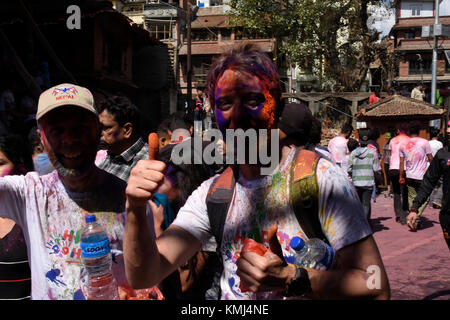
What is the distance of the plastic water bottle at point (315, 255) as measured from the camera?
4.89 feet

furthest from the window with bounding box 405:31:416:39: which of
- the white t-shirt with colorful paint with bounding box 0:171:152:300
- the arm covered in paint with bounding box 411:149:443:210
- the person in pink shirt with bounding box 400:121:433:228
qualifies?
the white t-shirt with colorful paint with bounding box 0:171:152:300

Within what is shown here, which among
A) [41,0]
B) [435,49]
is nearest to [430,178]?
[41,0]

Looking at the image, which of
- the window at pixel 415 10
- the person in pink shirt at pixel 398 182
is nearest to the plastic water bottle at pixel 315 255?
the person in pink shirt at pixel 398 182

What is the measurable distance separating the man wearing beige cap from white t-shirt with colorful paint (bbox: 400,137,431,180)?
7.50m

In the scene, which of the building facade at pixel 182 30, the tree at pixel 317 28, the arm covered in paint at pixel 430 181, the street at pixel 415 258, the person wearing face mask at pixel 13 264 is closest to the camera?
the person wearing face mask at pixel 13 264

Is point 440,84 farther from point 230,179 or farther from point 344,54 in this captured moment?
point 230,179

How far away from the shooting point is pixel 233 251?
67.9 inches

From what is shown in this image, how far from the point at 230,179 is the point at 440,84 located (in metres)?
49.0

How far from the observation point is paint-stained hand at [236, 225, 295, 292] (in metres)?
1.40

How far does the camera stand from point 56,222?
6.56 ft

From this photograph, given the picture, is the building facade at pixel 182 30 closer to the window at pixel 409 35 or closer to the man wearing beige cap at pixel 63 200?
the man wearing beige cap at pixel 63 200

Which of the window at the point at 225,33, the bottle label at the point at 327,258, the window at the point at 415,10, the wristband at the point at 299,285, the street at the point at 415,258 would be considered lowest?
the street at the point at 415,258

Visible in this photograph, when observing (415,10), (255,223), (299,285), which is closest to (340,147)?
(255,223)

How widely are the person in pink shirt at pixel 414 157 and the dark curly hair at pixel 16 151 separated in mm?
7504
